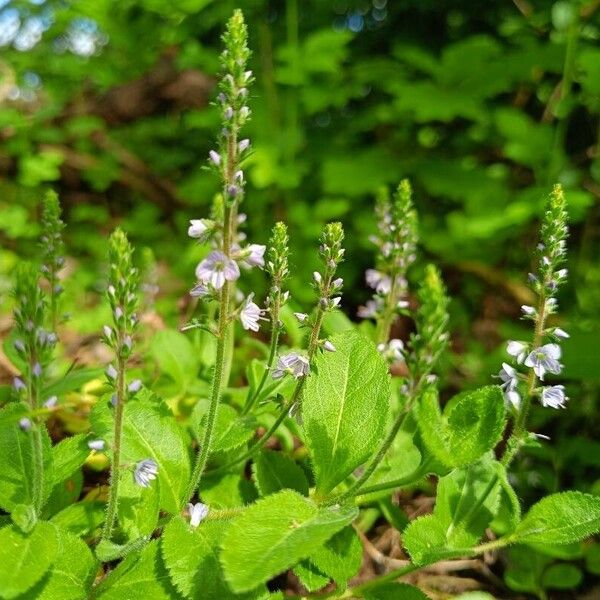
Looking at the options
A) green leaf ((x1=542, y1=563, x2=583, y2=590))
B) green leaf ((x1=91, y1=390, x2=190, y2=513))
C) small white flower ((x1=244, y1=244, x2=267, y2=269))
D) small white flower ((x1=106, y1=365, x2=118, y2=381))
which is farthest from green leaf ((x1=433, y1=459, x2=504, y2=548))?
small white flower ((x1=106, y1=365, x2=118, y2=381))

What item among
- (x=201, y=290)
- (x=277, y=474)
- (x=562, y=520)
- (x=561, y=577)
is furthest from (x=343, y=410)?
(x=561, y=577)

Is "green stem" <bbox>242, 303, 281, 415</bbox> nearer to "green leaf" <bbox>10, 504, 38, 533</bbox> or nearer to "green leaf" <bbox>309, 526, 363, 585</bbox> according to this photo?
"green leaf" <bbox>309, 526, 363, 585</bbox>

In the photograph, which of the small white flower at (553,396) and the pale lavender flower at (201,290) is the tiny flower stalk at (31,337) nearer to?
the pale lavender flower at (201,290)

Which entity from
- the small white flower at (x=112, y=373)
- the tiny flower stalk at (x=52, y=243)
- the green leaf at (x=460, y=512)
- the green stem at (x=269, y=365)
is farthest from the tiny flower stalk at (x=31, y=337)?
the green leaf at (x=460, y=512)

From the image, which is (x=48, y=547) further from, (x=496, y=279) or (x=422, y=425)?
(x=496, y=279)

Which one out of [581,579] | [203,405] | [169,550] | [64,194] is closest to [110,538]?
[169,550]

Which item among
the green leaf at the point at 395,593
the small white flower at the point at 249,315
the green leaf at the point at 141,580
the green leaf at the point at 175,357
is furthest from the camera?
the green leaf at the point at 175,357
